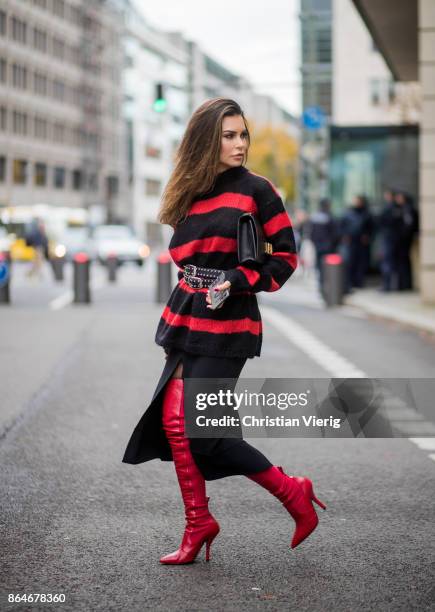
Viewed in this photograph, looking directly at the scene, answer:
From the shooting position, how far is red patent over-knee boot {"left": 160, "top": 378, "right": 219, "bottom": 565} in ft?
15.0

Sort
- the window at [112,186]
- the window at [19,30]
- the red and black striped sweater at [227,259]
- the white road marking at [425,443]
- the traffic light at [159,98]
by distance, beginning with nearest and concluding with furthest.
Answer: the red and black striped sweater at [227,259] < the white road marking at [425,443] < the traffic light at [159,98] < the window at [19,30] < the window at [112,186]

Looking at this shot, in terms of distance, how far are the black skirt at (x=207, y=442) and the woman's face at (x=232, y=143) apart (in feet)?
2.30

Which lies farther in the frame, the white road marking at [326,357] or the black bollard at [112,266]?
the black bollard at [112,266]

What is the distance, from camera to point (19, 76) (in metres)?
89.4

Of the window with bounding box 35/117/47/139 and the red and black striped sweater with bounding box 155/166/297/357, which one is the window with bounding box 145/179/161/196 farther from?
the red and black striped sweater with bounding box 155/166/297/357

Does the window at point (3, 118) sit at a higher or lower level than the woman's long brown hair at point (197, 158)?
higher

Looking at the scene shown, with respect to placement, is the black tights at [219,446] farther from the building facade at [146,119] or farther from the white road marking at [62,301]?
the building facade at [146,119]

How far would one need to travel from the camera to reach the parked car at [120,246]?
48.7 m

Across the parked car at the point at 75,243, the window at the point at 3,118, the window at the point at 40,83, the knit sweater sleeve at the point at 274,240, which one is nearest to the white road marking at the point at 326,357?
the knit sweater sleeve at the point at 274,240

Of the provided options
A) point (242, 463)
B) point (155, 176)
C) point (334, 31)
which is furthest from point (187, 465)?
point (155, 176)

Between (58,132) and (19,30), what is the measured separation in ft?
33.0

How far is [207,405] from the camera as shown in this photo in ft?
14.8

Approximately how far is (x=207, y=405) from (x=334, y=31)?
78.6 m

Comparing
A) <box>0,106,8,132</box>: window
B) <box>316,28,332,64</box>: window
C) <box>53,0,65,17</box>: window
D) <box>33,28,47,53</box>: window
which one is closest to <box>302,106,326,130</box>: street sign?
<box>0,106,8,132</box>: window
